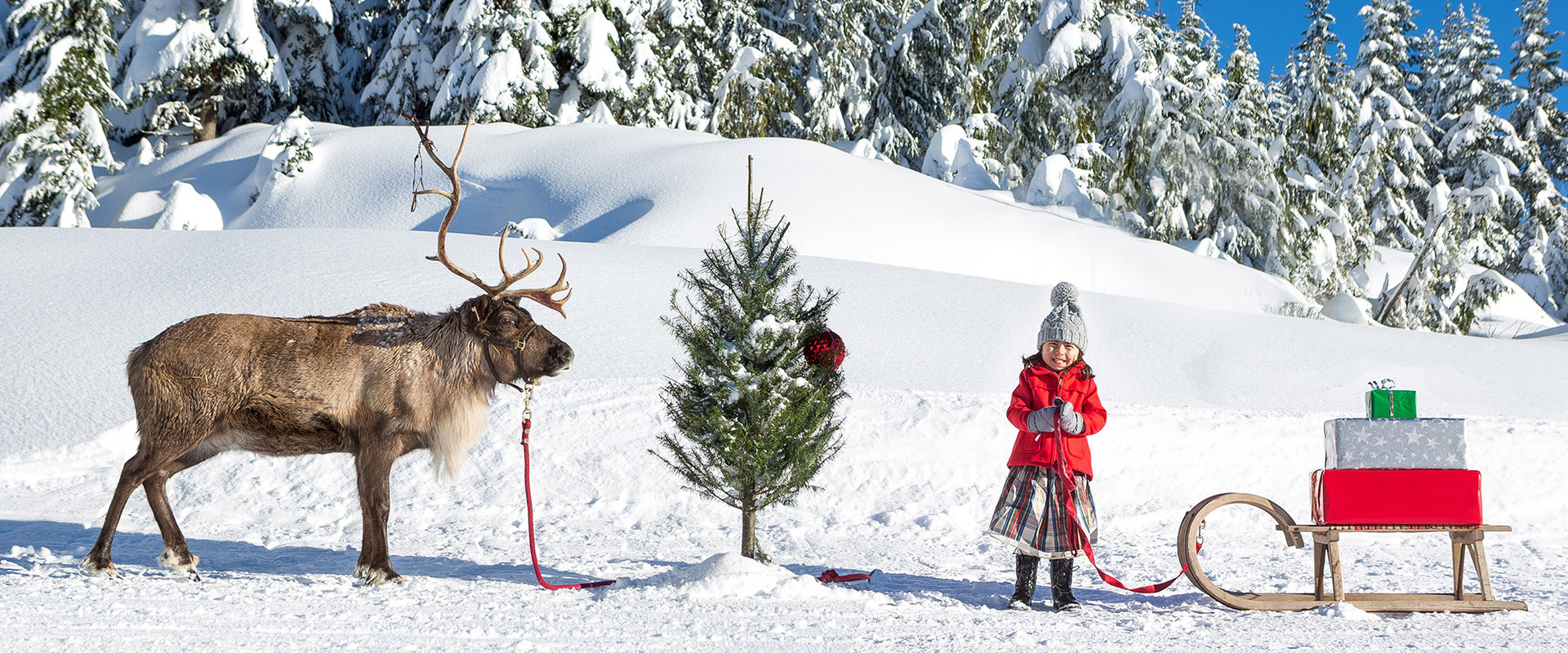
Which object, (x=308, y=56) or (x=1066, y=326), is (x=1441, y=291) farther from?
(x=308, y=56)

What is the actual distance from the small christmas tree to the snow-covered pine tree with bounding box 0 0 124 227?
54.5 ft

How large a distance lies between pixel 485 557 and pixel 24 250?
26.7 ft

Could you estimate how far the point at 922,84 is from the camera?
26.5 meters

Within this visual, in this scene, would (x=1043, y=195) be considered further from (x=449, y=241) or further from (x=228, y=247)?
(x=228, y=247)

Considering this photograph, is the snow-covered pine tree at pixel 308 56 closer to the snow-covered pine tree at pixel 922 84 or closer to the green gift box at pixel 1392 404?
the snow-covered pine tree at pixel 922 84

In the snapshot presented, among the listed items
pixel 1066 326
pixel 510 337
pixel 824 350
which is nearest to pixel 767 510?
pixel 824 350

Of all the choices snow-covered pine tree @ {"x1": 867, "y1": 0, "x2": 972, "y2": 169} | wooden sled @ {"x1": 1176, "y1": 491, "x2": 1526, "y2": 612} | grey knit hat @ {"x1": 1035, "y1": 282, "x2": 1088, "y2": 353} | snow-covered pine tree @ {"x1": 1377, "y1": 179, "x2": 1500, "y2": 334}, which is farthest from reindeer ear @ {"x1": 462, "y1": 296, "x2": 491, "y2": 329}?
snow-covered pine tree @ {"x1": 867, "y1": 0, "x2": 972, "y2": 169}

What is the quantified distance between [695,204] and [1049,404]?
982cm

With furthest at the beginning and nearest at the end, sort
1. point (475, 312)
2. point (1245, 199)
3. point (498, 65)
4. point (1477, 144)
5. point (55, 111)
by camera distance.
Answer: point (1477, 144) → point (1245, 199) → point (498, 65) → point (55, 111) → point (475, 312)

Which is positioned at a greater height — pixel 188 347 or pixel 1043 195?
pixel 1043 195

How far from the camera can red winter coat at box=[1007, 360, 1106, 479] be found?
4.74 m

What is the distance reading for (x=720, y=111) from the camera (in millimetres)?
23109

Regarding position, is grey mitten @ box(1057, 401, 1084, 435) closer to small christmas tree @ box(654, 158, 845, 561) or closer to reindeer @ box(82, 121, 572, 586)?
small christmas tree @ box(654, 158, 845, 561)

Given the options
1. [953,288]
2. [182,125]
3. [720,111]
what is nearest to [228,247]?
[953,288]
